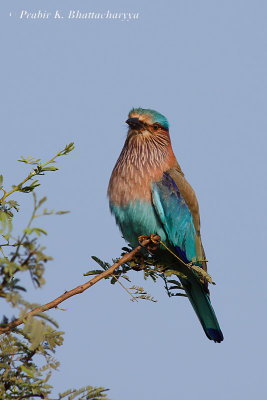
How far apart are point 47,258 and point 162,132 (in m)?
5.29

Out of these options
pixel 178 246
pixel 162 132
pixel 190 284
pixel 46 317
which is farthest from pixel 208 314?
pixel 46 317

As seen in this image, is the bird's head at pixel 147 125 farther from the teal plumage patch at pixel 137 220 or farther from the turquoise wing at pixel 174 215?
the teal plumage patch at pixel 137 220

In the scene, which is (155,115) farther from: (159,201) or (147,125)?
(159,201)

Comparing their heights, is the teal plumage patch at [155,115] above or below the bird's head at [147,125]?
above

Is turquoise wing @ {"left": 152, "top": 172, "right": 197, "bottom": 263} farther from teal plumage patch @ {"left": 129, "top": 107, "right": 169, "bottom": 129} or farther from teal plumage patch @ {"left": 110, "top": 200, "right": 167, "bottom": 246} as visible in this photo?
teal plumage patch @ {"left": 129, "top": 107, "right": 169, "bottom": 129}

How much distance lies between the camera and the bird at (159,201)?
640cm

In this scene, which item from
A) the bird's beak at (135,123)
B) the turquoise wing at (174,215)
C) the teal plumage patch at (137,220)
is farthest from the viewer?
the bird's beak at (135,123)

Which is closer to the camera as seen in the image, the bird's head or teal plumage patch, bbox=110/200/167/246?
teal plumage patch, bbox=110/200/167/246

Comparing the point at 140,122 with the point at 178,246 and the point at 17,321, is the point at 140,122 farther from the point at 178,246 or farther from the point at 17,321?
the point at 17,321

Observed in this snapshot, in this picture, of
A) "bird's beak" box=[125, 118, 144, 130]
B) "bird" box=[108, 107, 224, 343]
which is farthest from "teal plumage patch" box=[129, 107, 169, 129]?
"bird's beak" box=[125, 118, 144, 130]

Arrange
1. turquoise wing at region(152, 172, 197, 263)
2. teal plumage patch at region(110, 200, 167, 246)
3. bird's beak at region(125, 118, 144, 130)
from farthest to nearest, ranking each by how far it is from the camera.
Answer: bird's beak at region(125, 118, 144, 130), turquoise wing at region(152, 172, 197, 263), teal plumage patch at region(110, 200, 167, 246)

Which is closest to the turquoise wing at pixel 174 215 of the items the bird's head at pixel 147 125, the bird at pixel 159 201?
the bird at pixel 159 201

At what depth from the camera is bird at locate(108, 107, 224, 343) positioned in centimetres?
640

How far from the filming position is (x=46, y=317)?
2570mm
